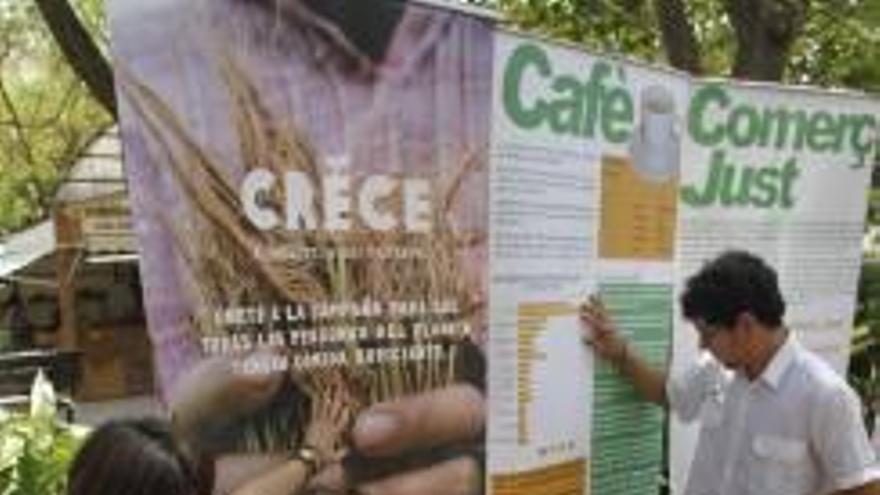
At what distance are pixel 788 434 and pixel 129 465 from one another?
8.18 ft

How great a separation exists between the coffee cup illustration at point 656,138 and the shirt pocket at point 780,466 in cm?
99

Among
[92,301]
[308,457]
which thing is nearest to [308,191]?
[308,457]

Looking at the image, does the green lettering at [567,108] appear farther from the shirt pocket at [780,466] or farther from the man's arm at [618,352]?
the shirt pocket at [780,466]

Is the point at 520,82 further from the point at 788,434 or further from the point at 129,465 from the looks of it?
the point at 129,465

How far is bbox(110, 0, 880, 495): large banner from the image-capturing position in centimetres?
364

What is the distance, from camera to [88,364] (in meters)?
18.3

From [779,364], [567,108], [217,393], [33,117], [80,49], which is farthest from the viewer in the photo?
[33,117]

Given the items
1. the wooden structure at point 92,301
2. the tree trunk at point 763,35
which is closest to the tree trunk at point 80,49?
A: the tree trunk at point 763,35

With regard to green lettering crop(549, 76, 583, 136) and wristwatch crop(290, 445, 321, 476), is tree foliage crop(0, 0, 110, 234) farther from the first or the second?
wristwatch crop(290, 445, 321, 476)

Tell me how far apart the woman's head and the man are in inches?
84.2

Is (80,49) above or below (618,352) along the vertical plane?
above

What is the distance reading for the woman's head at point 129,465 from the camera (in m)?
2.49

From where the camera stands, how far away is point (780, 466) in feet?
15.0

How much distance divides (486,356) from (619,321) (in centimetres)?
71
